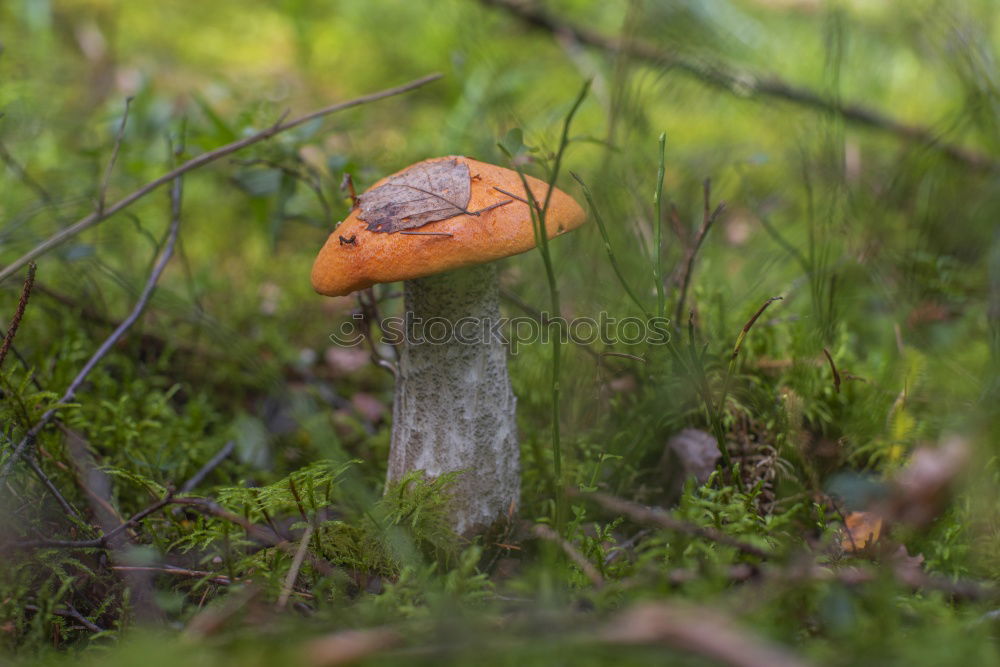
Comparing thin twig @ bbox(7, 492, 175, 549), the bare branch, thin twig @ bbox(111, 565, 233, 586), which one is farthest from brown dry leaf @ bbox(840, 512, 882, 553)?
the bare branch

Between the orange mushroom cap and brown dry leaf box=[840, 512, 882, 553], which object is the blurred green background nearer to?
brown dry leaf box=[840, 512, 882, 553]

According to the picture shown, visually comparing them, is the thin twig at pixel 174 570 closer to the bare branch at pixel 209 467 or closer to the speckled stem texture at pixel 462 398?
the bare branch at pixel 209 467

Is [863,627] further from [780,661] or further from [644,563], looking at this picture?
[780,661]

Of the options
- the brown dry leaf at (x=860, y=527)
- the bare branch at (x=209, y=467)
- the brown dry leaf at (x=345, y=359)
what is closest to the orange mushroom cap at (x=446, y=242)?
the bare branch at (x=209, y=467)

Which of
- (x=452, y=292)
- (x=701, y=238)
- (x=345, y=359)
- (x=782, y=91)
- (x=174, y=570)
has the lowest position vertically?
(x=174, y=570)

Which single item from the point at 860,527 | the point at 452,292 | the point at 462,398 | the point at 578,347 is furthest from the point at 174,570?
the point at 860,527

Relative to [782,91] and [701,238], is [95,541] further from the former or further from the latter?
[782,91]
